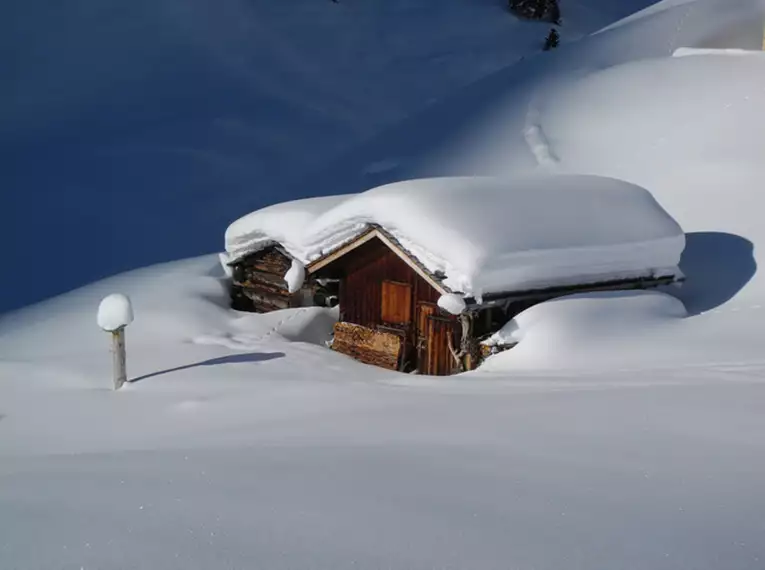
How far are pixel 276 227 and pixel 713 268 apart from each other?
7.70m

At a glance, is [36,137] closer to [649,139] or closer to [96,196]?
[96,196]

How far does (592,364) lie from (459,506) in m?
5.75

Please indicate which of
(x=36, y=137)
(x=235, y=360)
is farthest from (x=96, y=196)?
(x=235, y=360)

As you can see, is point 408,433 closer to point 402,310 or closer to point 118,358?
point 118,358

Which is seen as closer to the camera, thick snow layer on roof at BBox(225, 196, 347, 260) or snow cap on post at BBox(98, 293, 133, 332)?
snow cap on post at BBox(98, 293, 133, 332)

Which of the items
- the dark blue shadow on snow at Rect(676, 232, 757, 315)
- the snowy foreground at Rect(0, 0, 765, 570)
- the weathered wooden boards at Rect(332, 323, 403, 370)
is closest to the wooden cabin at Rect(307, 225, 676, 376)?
the weathered wooden boards at Rect(332, 323, 403, 370)

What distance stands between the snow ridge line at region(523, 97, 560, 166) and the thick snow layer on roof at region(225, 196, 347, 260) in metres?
5.88

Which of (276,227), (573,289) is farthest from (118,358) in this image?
(573,289)

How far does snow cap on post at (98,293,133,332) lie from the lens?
943 cm

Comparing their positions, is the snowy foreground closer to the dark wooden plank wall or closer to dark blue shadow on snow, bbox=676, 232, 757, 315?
dark blue shadow on snow, bbox=676, 232, 757, 315

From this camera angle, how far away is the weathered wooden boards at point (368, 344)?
1164 cm

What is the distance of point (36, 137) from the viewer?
93.0 ft

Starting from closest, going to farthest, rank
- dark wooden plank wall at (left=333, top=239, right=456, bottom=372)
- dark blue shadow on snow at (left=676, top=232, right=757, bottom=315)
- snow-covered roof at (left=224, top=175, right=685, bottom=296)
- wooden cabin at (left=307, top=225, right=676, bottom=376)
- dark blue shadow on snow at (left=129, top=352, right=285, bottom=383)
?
dark blue shadow on snow at (left=129, top=352, right=285, bottom=383)
snow-covered roof at (left=224, top=175, right=685, bottom=296)
wooden cabin at (left=307, top=225, right=676, bottom=376)
dark wooden plank wall at (left=333, top=239, right=456, bottom=372)
dark blue shadow on snow at (left=676, top=232, right=757, bottom=315)

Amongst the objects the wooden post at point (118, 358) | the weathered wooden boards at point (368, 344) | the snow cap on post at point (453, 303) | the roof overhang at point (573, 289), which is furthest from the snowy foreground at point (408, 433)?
the weathered wooden boards at point (368, 344)
